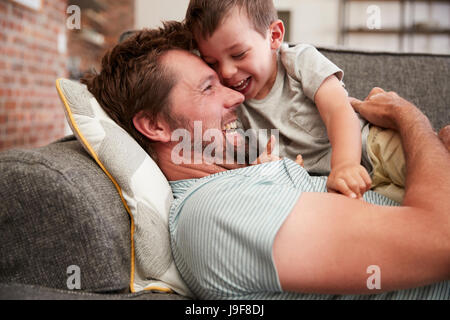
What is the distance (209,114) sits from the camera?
45.6 inches

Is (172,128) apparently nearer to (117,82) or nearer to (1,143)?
(117,82)

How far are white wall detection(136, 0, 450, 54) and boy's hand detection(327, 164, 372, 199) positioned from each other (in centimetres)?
526

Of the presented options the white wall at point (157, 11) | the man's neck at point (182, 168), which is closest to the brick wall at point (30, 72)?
the white wall at point (157, 11)

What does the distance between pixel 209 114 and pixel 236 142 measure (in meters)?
0.12

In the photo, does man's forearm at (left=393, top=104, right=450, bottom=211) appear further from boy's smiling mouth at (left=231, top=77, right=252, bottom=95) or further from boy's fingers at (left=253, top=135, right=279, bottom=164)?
boy's smiling mouth at (left=231, top=77, right=252, bottom=95)

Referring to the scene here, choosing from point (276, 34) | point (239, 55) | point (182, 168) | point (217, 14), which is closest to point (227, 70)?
point (239, 55)

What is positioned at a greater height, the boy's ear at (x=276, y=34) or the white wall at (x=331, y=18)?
the white wall at (x=331, y=18)

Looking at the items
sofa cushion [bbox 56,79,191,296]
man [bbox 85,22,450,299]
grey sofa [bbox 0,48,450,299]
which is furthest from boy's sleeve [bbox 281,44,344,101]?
grey sofa [bbox 0,48,450,299]

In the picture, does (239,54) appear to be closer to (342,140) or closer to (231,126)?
(231,126)

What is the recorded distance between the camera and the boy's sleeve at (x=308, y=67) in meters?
1.27

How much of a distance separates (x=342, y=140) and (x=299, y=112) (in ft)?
0.92

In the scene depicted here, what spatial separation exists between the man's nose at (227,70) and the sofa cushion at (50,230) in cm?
69

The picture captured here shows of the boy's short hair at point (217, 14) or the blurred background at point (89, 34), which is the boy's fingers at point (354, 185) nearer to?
the boy's short hair at point (217, 14)

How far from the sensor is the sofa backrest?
4.97 ft
